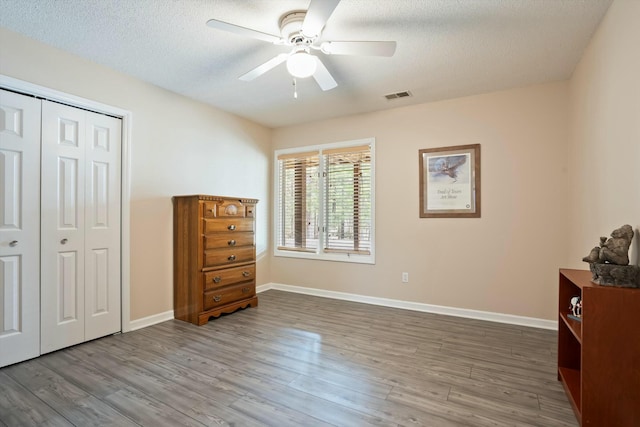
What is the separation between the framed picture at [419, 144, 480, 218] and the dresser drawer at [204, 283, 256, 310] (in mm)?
2338

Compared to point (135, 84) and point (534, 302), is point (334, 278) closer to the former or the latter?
point (534, 302)

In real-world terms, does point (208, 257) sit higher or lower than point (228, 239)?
lower

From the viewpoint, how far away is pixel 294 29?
2.15 metres

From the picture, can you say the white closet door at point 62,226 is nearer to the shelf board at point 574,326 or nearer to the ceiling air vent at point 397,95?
the ceiling air vent at point 397,95

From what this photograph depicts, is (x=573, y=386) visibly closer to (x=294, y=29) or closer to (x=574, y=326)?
(x=574, y=326)

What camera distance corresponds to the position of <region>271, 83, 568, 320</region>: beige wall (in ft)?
10.2

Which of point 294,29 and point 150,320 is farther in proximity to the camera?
point 150,320

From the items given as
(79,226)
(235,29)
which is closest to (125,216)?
(79,226)

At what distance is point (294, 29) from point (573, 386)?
2.96 meters

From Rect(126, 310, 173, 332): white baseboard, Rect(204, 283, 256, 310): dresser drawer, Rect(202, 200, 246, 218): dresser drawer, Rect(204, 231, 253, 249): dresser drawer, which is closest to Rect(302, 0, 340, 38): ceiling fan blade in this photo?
Rect(202, 200, 246, 218): dresser drawer

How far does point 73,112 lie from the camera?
265cm

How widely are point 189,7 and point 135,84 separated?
57.3 inches

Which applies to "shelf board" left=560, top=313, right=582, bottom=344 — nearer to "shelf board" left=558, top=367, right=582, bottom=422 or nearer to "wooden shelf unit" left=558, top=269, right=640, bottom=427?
"wooden shelf unit" left=558, top=269, right=640, bottom=427

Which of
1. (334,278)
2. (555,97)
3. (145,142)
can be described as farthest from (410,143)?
(145,142)
